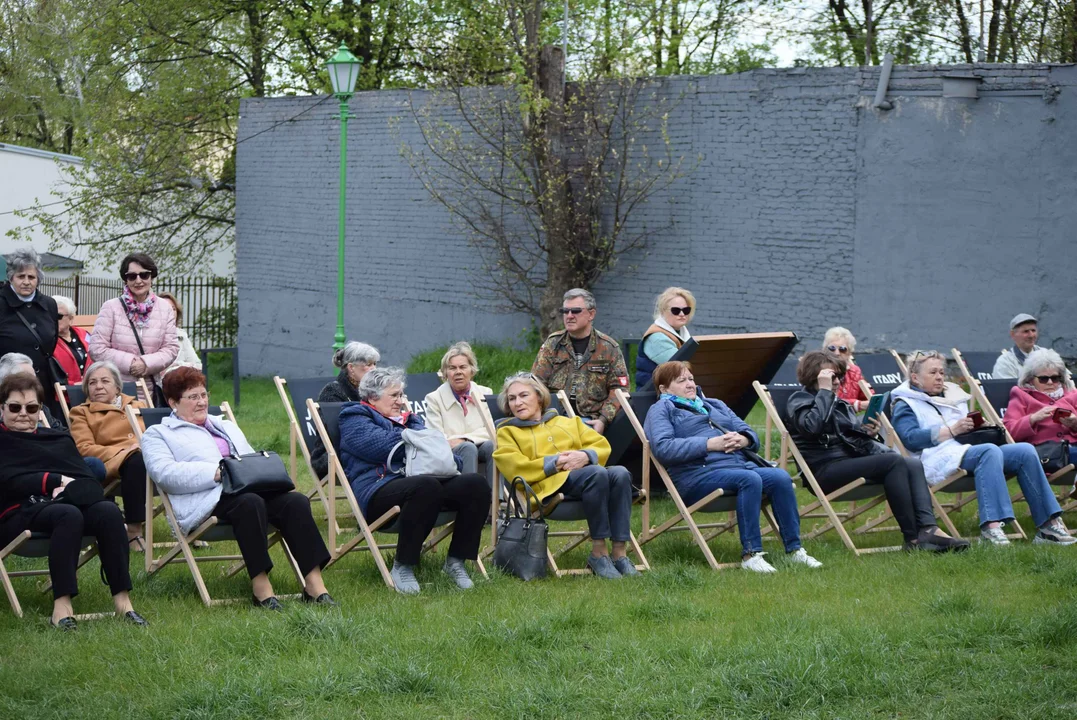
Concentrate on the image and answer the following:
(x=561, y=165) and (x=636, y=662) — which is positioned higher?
(x=561, y=165)

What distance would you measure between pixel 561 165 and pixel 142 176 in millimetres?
7446

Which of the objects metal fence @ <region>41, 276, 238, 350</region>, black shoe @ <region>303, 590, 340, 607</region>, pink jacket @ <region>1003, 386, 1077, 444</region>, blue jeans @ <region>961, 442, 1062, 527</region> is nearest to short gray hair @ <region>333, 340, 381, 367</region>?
black shoe @ <region>303, 590, 340, 607</region>

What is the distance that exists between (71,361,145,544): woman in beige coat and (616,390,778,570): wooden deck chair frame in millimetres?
2644

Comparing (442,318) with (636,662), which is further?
(442,318)

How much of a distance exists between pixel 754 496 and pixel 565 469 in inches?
39.8

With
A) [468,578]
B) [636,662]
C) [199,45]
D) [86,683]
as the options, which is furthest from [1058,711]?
[199,45]

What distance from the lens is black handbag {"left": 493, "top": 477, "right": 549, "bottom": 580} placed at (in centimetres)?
651

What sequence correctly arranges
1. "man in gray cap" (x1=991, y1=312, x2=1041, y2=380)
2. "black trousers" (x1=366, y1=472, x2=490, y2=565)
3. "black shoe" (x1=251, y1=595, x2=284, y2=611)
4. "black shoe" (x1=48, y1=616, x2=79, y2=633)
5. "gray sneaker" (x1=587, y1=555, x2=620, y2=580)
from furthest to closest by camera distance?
"man in gray cap" (x1=991, y1=312, x2=1041, y2=380) < "gray sneaker" (x1=587, y1=555, x2=620, y2=580) < "black trousers" (x1=366, y1=472, x2=490, y2=565) < "black shoe" (x1=251, y1=595, x2=284, y2=611) < "black shoe" (x1=48, y1=616, x2=79, y2=633)

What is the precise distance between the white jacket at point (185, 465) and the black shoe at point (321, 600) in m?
0.60

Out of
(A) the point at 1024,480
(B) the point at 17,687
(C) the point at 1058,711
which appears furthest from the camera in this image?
(A) the point at 1024,480

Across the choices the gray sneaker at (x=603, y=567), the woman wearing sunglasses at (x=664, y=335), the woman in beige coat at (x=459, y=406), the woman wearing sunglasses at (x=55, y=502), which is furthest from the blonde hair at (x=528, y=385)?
the woman wearing sunglasses at (x=55, y=502)

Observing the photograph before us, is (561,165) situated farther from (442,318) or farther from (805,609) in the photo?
(805,609)

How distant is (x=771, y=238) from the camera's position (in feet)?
45.3

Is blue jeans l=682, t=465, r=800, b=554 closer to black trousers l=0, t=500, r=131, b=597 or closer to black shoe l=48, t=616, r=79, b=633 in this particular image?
black trousers l=0, t=500, r=131, b=597
